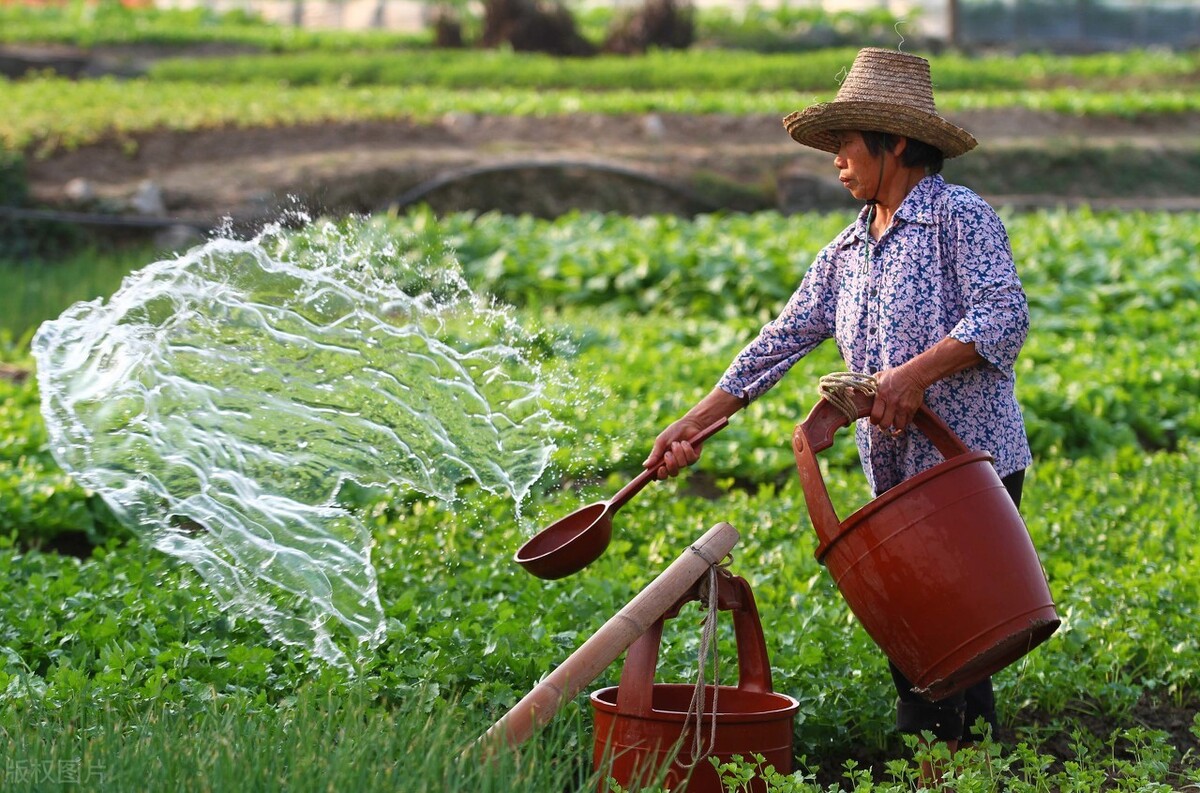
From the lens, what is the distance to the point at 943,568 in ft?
9.40

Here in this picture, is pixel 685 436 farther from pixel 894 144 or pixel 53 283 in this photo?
pixel 53 283

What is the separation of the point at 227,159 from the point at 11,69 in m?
8.19

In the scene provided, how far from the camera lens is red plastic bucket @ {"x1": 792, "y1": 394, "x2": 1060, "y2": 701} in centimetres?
286

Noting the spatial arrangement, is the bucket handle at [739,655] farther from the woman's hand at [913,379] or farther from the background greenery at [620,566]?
the woman's hand at [913,379]

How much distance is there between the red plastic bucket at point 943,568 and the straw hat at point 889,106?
2.24 feet

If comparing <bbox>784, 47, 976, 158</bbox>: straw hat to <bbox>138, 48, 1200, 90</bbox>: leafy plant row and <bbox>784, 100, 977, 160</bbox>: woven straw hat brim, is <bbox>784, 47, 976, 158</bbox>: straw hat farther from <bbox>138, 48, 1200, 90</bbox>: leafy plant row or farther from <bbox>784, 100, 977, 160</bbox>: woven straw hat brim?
<bbox>138, 48, 1200, 90</bbox>: leafy plant row

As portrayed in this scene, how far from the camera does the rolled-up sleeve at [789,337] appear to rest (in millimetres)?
3396

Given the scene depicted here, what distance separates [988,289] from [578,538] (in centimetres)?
96

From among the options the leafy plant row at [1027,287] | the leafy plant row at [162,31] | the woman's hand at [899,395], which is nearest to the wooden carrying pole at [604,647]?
the woman's hand at [899,395]

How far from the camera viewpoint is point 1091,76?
2253cm

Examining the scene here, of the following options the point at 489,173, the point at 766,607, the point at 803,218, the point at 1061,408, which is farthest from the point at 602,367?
the point at 489,173

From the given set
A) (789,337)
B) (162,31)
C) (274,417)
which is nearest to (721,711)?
(789,337)

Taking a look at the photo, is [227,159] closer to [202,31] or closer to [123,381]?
[123,381]

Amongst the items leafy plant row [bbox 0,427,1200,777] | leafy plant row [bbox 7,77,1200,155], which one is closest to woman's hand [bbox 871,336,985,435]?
leafy plant row [bbox 0,427,1200,777]
